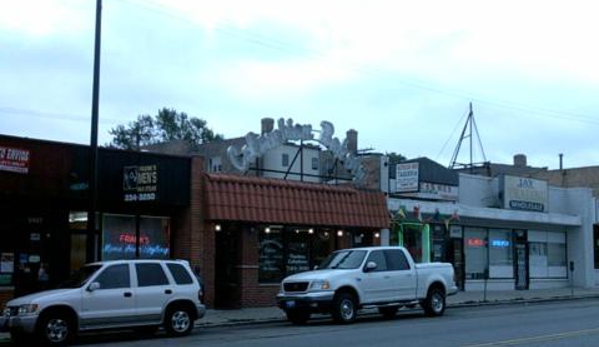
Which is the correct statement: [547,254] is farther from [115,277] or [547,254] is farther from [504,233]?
[115,277]

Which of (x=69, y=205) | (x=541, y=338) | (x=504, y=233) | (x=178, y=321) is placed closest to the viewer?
(x=541, y=338)

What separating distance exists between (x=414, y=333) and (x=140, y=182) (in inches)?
358

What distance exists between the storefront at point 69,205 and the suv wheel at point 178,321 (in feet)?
13.2

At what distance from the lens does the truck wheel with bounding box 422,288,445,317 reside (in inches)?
886

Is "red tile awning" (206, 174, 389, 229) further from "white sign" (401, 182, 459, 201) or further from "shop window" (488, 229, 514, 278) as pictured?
"shop window" (488, 229, 514, 278)

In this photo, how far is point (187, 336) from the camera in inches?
712

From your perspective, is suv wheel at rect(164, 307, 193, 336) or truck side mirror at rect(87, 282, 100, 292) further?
suv wheel at rect(164, 307, 193, 336)

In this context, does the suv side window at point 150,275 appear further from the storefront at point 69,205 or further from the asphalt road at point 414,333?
the storefront at point 69,205

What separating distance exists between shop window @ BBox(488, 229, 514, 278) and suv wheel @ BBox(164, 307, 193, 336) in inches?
819

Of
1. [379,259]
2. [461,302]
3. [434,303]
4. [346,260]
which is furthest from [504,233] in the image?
[346,260]

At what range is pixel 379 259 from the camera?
2170 centimetres

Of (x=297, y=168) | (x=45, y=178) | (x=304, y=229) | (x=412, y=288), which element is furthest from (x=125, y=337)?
(x=297, y=168)

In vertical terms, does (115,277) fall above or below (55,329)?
above

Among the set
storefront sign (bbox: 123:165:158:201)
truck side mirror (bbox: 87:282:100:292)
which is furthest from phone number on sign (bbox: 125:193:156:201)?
truck side mirror (bbox: 87:282:100:292)
